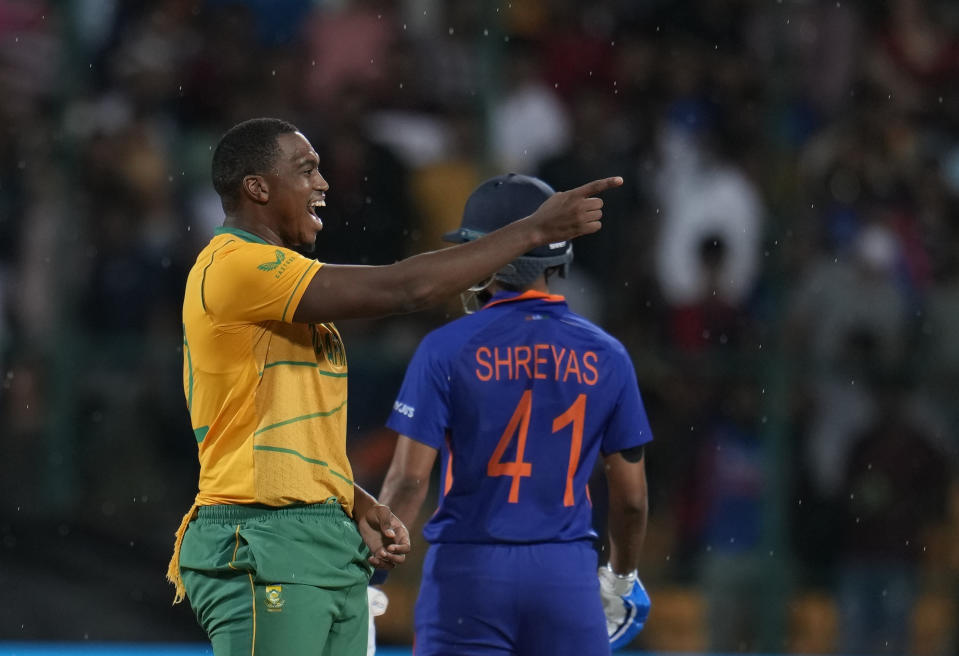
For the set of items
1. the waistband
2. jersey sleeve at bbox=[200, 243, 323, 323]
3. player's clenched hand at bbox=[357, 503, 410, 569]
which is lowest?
player's clenched hand at bbox=[357, 503, 410, 569]

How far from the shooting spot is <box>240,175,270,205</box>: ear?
3.53 m

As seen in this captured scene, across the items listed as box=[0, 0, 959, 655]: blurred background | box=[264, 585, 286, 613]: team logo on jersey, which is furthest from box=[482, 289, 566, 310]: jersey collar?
box=[0, 0, 959, 655]: blurred background

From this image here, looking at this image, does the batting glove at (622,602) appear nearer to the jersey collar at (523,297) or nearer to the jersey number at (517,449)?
the jersey number at (517,449)

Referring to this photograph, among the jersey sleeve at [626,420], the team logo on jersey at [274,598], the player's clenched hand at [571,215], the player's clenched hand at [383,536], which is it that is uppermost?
the player's clenched hand at [571,215]

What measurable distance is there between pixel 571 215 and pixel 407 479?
1145mm

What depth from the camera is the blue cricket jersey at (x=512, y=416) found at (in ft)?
13.2

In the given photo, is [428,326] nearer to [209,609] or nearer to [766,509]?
[766,509]

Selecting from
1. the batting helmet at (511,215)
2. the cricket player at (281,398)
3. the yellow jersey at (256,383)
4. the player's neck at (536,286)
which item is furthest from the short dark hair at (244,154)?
the player's neck at (536,286)

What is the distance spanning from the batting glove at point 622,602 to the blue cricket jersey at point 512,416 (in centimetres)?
44

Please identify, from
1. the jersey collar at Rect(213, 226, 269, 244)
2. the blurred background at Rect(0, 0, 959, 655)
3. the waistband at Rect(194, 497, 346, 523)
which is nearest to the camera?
the waistband at Rect(194, 497, 346, 523)

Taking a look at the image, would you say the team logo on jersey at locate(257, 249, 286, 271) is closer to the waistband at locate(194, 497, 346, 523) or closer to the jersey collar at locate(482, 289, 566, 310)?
the waistband at locate(194, 497, 346, 523)

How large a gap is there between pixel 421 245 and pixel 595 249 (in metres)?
0.98

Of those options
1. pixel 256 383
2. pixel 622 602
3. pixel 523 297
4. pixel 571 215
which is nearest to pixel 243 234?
pixel 256 383

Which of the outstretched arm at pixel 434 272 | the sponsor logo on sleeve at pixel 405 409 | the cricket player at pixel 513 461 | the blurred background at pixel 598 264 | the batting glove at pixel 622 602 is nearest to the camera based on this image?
the outstretched arm at pixel 434 272
